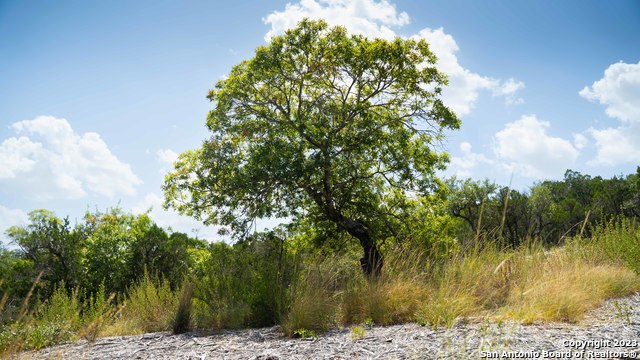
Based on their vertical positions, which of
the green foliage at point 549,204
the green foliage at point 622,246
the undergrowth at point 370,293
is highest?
the green foliage at point 549,204

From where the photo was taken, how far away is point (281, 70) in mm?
9695

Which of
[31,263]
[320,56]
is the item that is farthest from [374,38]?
[31,263]

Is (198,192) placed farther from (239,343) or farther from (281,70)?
(239,343)

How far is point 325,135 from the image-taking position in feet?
29.9

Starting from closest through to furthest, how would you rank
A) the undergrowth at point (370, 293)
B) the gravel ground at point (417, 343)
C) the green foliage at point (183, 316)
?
the gravel ground at point (417, 343) → the undergrowth at point (370, 293) → the green foliage at point (183, 316)

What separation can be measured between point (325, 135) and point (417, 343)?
577 cm

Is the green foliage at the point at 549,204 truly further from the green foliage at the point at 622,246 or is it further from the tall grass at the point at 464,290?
the tall grass at the point at 464,290

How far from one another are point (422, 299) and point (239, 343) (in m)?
2.29

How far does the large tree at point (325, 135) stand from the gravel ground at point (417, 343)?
150 inches

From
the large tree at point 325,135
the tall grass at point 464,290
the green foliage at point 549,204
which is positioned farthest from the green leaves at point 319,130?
the green foliage at point 549,204

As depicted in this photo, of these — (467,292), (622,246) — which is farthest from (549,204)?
(467,292)

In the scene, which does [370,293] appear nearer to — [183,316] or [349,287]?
[349,287]

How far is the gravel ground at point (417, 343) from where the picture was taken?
11.0 feet

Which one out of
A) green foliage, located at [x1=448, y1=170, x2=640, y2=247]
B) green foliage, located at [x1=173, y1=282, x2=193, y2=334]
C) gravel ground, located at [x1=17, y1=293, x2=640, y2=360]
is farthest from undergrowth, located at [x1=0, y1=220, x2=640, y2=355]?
green foliage, located at [x1=448, y1=170, x2=640, y2=247]
